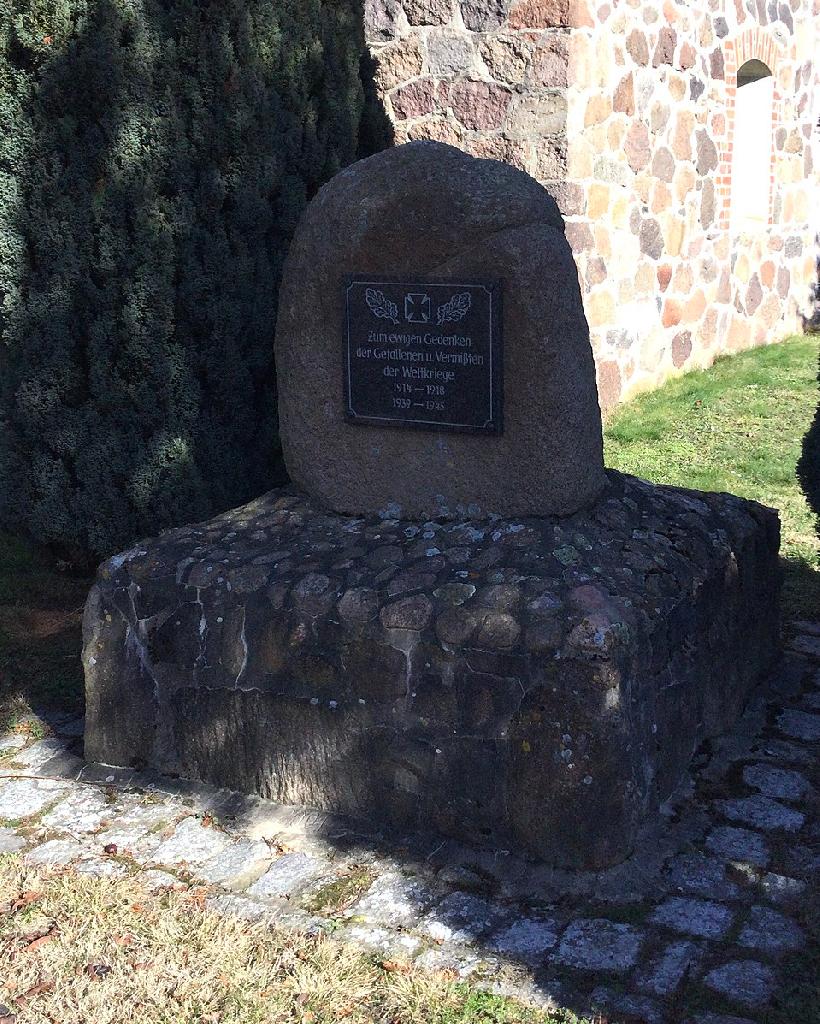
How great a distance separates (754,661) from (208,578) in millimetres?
1980

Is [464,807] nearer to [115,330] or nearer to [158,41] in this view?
[115,330]

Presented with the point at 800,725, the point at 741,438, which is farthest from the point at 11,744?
the point at 741,438

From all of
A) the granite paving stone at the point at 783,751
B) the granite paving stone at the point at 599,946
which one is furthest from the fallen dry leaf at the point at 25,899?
the granite paving stone at the point at 783,751

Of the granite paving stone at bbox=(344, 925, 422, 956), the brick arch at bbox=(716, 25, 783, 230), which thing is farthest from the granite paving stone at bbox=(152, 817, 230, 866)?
the brick arch at bbox=(716, 25, 783, 230)

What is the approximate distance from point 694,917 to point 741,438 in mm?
4768

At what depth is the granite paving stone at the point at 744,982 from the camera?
283 centimetres

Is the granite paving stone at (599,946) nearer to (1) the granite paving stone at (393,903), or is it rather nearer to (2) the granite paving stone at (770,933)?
(2) the granite paving stone at (770,933)

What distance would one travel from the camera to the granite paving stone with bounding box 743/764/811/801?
377 centimetres

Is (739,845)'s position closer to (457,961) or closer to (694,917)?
(694,917)

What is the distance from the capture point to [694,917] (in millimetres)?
3160

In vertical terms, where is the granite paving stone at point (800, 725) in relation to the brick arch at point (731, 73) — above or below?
below

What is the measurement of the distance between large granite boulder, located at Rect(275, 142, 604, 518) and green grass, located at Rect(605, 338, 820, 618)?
1.95m

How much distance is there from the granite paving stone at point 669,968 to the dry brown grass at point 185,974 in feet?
0.80

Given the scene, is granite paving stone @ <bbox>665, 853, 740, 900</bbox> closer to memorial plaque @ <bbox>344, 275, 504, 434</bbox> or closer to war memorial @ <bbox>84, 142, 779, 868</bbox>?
war memorial @ <bbox>84, 142, 779, 868</bbox>
